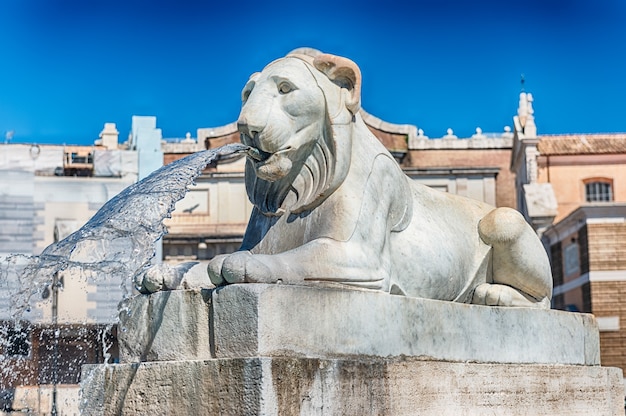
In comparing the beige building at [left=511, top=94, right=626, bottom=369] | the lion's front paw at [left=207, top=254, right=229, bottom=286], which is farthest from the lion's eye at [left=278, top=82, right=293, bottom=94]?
the beige building at [left=511, top=94, right=626, bottom=369]

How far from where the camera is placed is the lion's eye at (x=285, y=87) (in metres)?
6.36

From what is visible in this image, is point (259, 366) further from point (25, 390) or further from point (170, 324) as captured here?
point (25, 390)

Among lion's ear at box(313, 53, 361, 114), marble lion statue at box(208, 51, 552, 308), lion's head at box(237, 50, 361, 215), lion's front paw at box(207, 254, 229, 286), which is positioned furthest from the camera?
lion's ear at box(313, 53, 361, 114)

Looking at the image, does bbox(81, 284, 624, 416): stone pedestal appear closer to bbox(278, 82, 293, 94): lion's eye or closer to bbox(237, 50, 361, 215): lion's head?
bbox(237, 50, 361, 215): lion's head

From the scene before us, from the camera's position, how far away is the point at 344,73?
21.4 feet

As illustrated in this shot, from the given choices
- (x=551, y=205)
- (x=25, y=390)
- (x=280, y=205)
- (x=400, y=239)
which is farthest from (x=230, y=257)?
(x=551, y=205)

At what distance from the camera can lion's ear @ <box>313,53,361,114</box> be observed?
648cm

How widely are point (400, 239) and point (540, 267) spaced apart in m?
1.22

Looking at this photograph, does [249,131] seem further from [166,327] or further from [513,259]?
[513,259]

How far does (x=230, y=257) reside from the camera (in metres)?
5.59

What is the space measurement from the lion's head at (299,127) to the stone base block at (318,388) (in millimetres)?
1200

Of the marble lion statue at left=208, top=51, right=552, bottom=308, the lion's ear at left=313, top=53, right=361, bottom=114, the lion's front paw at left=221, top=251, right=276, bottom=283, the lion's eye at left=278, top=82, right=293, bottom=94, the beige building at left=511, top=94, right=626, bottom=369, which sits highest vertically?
the beige building at left=511, top=94, right=626, bottom=369

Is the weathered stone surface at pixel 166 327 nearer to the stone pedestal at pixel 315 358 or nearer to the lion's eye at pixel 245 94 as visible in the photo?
the stone pedestal at pixel 315 358

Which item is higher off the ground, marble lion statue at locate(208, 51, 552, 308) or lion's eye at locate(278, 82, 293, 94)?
lion's eye at locate(278, 82, 293, 94)
